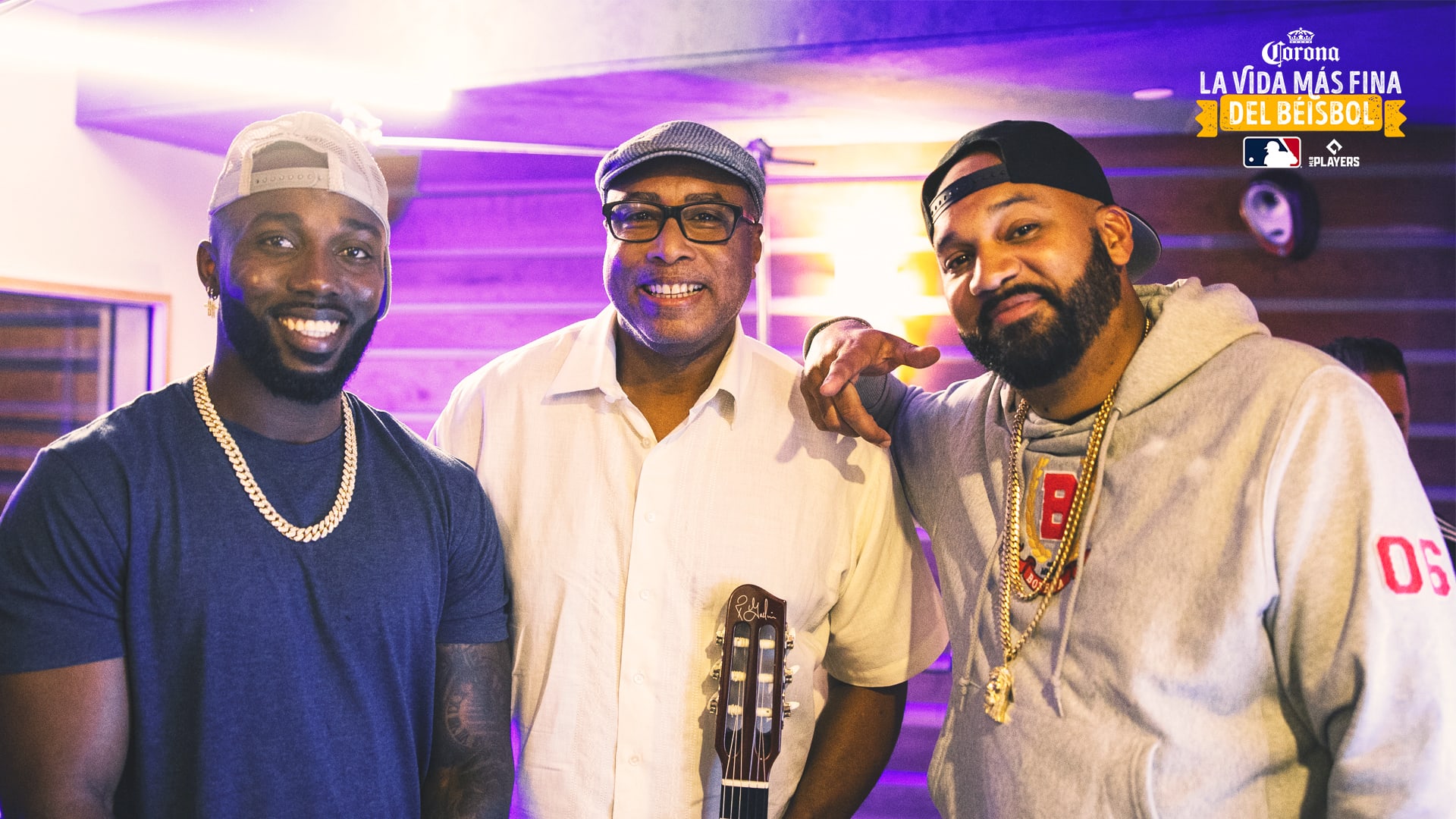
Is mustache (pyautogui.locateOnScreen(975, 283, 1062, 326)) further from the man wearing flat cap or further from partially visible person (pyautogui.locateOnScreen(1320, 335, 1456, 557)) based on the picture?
partially visible person (pyautogui.locateOnScreen(1320, 335, 1456, 557))

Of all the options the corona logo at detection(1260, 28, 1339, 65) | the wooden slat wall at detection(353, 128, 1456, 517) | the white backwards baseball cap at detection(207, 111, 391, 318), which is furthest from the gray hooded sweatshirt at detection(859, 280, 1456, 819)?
the wooden slat wall at detection(353, 128, 1456, 517)

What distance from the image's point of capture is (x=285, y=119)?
5.86 ft

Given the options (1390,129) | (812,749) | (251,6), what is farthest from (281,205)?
(1390,129)

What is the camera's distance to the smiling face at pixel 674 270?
2.06 m

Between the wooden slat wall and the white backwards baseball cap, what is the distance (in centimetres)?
360

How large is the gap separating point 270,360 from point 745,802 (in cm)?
124

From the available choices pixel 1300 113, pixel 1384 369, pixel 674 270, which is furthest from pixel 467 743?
pixel 1300 113

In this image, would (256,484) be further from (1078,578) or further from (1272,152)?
(1272,152)

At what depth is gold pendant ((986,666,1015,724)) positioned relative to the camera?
176 centimetres

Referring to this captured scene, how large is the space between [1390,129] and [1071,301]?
3.74m

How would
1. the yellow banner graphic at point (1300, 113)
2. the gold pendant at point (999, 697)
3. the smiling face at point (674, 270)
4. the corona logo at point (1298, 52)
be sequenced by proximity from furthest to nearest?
the yellow banner graphic at point (1300, 113) → the corona logo at point (1298, 52) → the smiling face at point (674, 270) → the gold pendant at point (999, 697)

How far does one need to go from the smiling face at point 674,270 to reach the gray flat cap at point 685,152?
27mm
